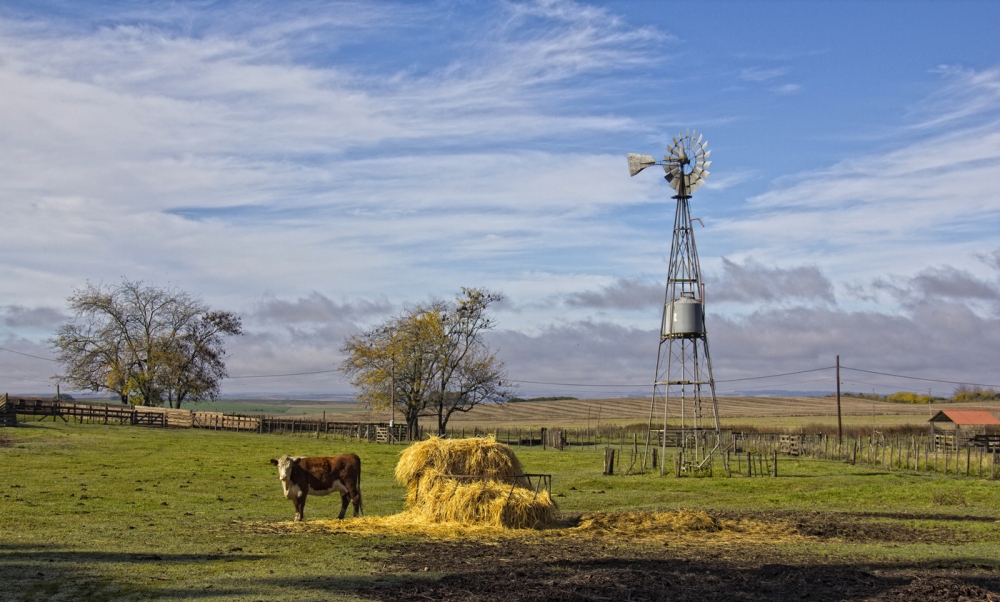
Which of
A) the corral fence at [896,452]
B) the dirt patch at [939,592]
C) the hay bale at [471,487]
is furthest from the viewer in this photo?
the corral fence at [896,452]

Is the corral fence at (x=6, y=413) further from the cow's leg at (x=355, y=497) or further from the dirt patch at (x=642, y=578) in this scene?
the dirt patch at (x=642, y=578)

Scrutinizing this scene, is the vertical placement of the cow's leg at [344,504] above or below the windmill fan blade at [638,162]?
below

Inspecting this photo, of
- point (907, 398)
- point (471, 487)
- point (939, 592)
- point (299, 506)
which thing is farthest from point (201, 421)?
point (907, 398)

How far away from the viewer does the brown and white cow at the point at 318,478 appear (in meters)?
18.9

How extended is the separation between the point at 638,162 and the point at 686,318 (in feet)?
24.7

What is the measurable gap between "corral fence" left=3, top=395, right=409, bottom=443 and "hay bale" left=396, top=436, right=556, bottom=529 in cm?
4285

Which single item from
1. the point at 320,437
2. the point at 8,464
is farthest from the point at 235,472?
the point at 320,437

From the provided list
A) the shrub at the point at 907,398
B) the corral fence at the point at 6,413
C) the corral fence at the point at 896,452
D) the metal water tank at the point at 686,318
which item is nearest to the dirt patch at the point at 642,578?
the metal water tank at the point at 686,318

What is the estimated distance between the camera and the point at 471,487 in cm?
1828

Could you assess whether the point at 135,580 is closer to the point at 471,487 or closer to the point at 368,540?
the point at 368,540

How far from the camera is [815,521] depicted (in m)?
19.5

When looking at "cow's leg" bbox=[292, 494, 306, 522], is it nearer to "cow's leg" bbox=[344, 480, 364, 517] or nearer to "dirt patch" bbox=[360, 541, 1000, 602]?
"cow's leg" bbox=[344, 480, 364, 517]

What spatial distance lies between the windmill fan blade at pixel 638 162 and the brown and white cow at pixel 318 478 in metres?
23.9

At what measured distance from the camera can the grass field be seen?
1155cm
